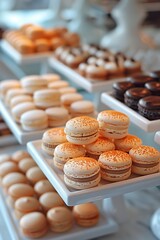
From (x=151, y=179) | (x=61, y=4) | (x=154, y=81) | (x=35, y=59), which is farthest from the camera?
(x=61, y=4)

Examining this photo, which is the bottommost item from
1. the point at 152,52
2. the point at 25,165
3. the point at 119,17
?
the point at 25,165

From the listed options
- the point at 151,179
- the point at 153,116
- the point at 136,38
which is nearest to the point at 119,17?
the point at 136,38

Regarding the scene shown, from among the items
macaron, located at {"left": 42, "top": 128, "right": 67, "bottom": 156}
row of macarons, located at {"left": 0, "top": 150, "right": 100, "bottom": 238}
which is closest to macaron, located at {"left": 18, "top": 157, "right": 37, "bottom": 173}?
row of macarons, located at {"left": 0, "top": 150, "right": 100, "bottom": 238}

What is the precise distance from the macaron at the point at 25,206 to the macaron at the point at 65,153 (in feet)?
0.66

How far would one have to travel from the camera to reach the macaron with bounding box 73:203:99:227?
0.92 m

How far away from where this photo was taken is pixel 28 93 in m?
1.14

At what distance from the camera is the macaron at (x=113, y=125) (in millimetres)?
791

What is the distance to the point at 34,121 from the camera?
963 mm

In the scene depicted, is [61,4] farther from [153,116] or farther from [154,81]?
[153,116]

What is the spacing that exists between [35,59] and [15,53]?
102 millimetres

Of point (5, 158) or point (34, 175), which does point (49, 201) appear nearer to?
point (34, 175)

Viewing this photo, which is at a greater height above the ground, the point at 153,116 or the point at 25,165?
the point at 153,116

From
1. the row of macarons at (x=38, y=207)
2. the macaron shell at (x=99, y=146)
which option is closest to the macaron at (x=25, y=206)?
the row of macarons at (x=38, y=207)

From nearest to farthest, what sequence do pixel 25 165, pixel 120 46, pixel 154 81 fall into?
1. pixel 154 81
2. pixel 25 165
3. pixel 120 46
